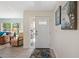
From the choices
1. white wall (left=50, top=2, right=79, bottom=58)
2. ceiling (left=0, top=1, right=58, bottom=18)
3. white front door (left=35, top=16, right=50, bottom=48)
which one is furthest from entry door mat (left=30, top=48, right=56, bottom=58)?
ceiling (left=0, top=1, right=58, bottom=18)

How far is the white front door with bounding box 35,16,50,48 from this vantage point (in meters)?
7.86

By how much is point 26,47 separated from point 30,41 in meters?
0.37

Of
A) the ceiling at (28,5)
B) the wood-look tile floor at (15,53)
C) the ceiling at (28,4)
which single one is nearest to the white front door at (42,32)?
the ceiling at (28,5)

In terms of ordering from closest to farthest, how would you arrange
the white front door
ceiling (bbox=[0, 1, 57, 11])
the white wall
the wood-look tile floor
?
1. the white wall
2. ceiling (bbox=[0, 1, 57, 11])
3. the wood-look tile floor
4. the white front door

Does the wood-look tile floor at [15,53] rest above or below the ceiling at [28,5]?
below

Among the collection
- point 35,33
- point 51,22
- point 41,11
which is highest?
point 41,11

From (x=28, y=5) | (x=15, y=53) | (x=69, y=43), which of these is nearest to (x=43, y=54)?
(x=15, y=53)

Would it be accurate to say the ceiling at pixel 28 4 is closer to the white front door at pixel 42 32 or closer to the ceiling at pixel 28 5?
the ceiling at pixel 28 5

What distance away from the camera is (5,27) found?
12.9 metres

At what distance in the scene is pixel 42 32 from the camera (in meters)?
7.91

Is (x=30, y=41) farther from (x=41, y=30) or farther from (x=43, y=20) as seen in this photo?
(x=43, y=20)

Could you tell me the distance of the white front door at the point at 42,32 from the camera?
7.86 m

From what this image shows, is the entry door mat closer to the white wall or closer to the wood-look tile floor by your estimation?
the wood-look tile floor

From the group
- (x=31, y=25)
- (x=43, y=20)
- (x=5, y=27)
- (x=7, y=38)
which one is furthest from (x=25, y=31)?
(x=5, y=27)
